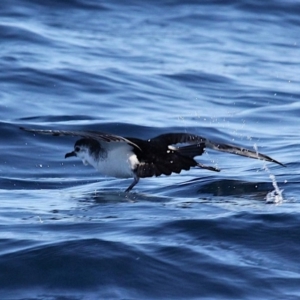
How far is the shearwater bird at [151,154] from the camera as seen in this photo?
8.71 meters

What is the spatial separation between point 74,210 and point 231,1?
16.9m

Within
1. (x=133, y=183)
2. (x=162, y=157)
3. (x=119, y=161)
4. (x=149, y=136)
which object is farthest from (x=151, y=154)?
(x=149, y=136)

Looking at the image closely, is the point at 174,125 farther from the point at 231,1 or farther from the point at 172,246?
the point at 231,1

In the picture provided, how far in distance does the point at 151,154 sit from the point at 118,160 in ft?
1.13

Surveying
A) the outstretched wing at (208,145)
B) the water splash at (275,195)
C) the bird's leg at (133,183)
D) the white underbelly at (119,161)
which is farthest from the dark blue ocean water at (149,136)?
the outstretched wing at (208,145)

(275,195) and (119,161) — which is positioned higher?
(119,161)

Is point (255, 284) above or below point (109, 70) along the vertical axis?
below

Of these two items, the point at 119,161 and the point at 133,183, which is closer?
the point at 119,161

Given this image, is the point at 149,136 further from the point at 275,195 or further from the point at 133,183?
the point at 275,195

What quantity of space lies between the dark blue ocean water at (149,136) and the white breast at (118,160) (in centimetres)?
27

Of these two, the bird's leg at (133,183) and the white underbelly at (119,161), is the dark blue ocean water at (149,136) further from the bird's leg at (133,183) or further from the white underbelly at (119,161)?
the white underbelly at (119,161)

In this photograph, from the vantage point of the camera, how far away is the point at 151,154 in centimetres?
891

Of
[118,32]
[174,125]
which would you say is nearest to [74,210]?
[174,125]

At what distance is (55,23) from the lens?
22047mm
